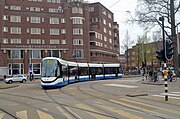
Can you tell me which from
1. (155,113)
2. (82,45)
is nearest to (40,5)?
(82,45)

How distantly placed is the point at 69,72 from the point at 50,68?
6423mm

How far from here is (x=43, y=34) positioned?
74.3m

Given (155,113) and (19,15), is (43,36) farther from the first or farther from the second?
(155,113)

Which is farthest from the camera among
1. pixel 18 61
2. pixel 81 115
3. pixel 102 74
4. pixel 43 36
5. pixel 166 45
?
pixel 43 36

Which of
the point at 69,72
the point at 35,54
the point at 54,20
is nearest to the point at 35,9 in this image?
the point at 54,20

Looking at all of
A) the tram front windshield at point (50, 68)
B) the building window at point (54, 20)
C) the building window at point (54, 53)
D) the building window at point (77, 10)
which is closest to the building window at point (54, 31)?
the building window at point (54, 20)

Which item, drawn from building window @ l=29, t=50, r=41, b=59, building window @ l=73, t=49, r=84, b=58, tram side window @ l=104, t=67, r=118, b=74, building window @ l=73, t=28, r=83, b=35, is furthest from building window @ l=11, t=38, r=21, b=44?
tram side window @ l=104, t=67, r=118, b=74

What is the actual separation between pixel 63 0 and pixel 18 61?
2376cm

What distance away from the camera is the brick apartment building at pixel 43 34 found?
2665 inches

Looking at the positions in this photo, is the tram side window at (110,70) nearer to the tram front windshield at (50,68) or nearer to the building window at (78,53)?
the tram front windshield at (50,68)

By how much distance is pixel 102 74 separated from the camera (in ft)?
161

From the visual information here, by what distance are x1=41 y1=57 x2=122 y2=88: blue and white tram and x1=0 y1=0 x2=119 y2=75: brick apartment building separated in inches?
854

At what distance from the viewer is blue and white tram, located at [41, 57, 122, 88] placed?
2778 cm

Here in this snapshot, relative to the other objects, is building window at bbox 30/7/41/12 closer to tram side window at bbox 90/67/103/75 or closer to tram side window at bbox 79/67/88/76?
tram side window at bbox 90/67/103/75
